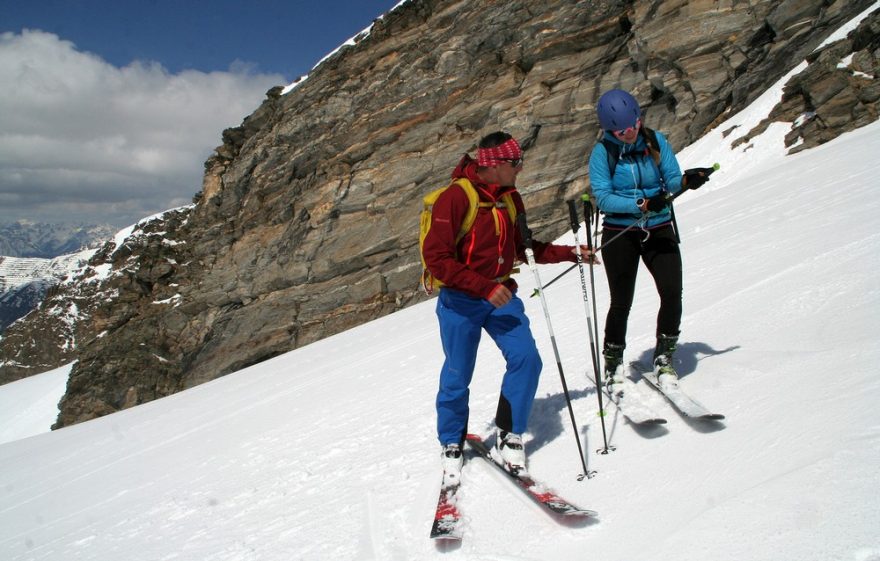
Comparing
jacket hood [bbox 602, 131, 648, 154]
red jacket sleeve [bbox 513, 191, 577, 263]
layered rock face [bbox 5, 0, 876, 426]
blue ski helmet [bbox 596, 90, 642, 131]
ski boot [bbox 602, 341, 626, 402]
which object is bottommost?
ski boot [bbox 602, 341, 626, 402]

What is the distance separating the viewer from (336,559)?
3.16 m

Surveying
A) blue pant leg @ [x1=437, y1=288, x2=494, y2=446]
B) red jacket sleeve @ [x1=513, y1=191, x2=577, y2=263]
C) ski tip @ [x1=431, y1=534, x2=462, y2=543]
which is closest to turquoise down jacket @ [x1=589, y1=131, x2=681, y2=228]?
red jacket sleeve @ [x1=513, y1=191, x2=577, y2=263]

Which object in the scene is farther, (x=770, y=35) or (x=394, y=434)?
(x=770, y=35)

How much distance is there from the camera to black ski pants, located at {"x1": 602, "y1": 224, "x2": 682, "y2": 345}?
4.04 meters

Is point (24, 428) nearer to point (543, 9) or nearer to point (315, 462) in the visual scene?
point (543, 9)

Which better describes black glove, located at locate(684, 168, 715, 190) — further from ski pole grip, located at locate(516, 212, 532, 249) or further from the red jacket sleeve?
ski pole grip, located at locate(516, 212, 532, 249)

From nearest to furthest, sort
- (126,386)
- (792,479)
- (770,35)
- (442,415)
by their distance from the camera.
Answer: (792,479) < (442,415) < (770,35) < (126,386)

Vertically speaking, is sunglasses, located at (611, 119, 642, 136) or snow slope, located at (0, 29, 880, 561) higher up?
sunglasses, located at (611, 119, 642, 136)

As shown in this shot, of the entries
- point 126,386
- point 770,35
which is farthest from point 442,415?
point 126,386

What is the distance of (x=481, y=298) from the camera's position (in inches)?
142

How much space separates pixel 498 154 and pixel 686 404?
6.78ft

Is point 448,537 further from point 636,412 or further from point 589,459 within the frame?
point 636,412

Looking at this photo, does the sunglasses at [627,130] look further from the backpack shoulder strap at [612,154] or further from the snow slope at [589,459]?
the snow slope at [589,459]

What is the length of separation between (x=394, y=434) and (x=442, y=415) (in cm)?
145
